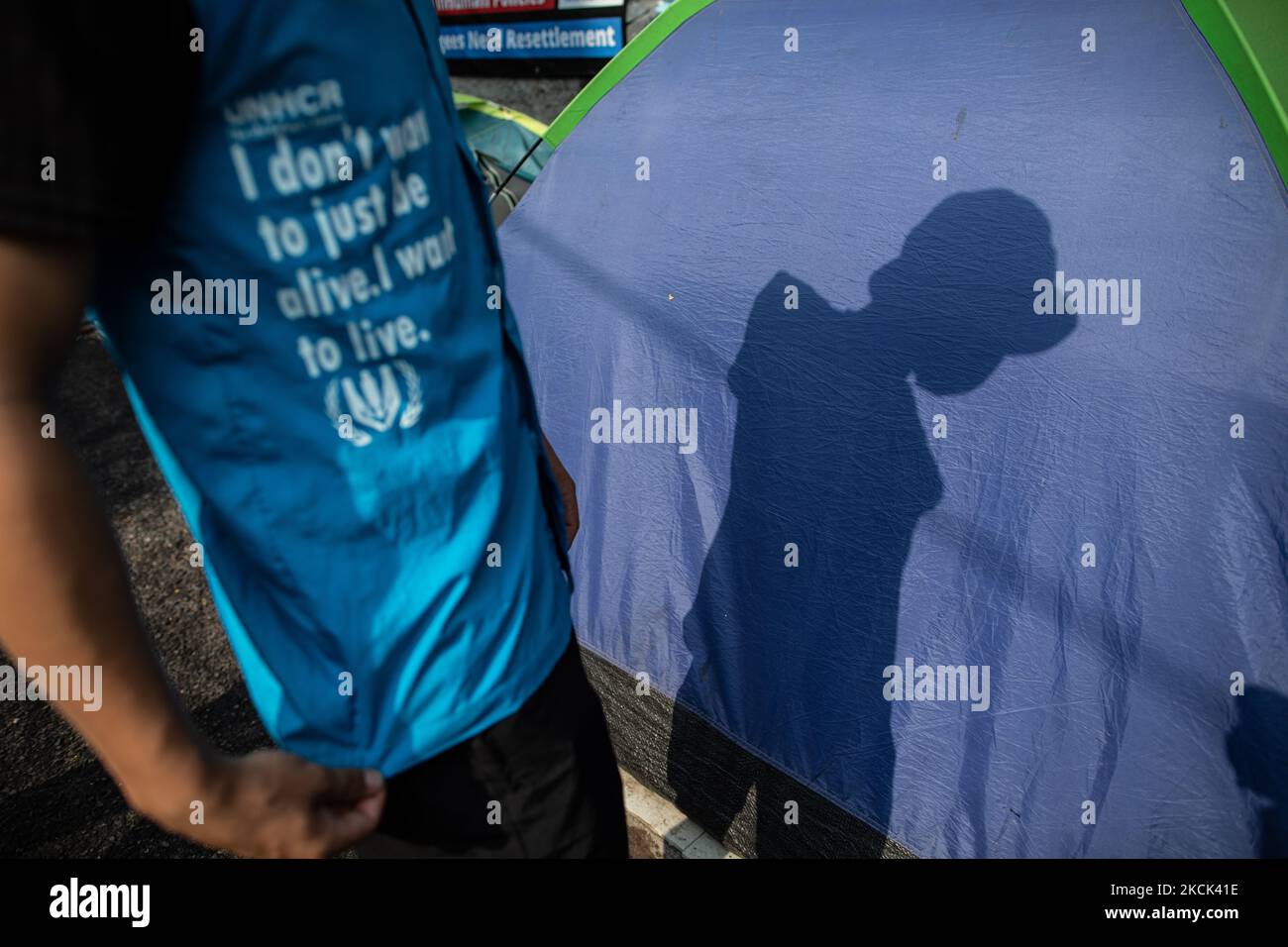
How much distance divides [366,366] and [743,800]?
3.54 ft

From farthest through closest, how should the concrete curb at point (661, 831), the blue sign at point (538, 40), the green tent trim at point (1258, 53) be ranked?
the blue sign at point (538, 40) → the concrete curb at point (661, 831) → the green tent trim at point (1258, 53)

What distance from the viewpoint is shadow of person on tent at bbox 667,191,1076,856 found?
4.31ft

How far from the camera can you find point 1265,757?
1.08 m

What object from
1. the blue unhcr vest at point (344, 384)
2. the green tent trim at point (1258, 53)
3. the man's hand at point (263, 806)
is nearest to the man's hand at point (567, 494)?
the blue unhcr vest at point (344, 384)

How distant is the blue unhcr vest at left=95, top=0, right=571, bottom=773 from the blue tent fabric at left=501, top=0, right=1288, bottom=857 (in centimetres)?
71

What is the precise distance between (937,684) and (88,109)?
1.16m

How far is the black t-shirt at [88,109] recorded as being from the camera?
43cm

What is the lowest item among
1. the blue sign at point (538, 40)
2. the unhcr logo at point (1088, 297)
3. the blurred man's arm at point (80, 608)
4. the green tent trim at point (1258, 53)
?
the blurred man's arm at point (80, 608)

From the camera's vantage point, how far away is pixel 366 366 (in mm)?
643

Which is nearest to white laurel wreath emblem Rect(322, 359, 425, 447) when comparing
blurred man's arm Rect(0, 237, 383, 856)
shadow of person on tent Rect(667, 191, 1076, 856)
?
blurred man's arm Rect(0, 237, 383, 856)

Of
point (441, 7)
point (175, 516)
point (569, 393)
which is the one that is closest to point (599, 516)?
point (569, 393)

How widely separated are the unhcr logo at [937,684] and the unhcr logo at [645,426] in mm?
489

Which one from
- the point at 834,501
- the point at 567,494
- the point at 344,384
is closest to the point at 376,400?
the point at 344,384

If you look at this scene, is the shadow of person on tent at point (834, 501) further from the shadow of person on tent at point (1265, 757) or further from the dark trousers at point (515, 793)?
the dark trousers at point (515, 793)
